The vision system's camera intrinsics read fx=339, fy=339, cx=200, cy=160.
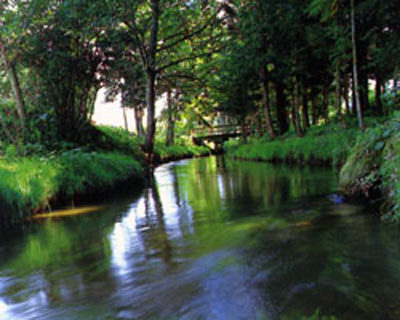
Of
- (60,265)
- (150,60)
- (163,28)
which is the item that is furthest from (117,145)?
(60,265)

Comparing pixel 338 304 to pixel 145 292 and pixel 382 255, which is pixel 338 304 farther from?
pixel 145 292

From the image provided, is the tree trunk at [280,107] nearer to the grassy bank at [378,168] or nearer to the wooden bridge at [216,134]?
the grassy bank at [378,168]

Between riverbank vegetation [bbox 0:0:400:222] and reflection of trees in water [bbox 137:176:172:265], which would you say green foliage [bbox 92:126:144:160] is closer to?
riverbank vegetation [bbox 0:0:400:222]

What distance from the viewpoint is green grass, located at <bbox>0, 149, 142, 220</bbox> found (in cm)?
513

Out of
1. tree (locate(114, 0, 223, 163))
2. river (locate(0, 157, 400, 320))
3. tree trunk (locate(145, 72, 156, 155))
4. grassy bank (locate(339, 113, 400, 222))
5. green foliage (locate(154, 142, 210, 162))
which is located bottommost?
river (locate(0, 157, 400, 320))

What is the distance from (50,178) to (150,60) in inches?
259

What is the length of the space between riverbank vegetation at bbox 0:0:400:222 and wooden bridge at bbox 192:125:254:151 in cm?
2002

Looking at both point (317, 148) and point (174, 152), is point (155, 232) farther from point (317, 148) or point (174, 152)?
point (174, 152)

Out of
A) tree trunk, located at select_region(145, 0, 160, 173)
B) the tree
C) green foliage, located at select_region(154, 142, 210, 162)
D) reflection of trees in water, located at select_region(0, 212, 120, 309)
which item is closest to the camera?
reflection of trees in water, located at select_region(0, 212, 120, 309)

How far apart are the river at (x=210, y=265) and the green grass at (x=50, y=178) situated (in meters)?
0.56

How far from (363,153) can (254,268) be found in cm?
282

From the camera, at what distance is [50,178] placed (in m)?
5.77

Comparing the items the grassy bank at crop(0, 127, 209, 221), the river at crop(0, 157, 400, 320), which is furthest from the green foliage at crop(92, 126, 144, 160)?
the river at crop(0, 157, 400, 320)

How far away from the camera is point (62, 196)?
6262 mm
